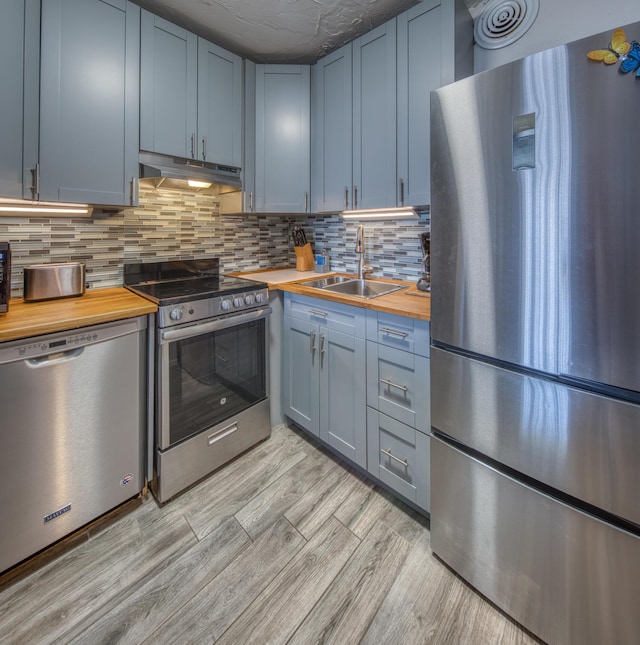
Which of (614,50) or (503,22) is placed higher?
(503,22)

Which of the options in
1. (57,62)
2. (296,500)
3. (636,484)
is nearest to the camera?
(636,484)

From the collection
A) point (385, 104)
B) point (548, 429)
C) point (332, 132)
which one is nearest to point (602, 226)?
point (548, 429)

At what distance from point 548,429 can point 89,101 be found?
225 centimetres

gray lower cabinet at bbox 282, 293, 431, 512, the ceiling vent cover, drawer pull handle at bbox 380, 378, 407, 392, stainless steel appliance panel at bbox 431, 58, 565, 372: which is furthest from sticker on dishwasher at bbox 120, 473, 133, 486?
the ceiling vent cover

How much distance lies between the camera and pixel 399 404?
159cm

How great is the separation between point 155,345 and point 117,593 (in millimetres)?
949

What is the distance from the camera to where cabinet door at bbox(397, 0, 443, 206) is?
1.67m

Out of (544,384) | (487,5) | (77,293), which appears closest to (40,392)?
(77,293)

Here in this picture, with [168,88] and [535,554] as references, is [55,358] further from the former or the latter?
[535,554]

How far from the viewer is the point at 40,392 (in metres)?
1.29

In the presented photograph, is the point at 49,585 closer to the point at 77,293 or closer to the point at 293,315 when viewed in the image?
the point at 77,293

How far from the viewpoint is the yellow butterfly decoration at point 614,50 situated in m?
Answer: 0.79

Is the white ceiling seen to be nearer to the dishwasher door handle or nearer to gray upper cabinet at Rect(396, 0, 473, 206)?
gray upper cabinet at Rect(396, 0, 473, 206)

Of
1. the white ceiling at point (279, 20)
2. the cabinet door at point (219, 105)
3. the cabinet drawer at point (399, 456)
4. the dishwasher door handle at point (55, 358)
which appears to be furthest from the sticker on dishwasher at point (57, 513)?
the white ceiling at point (279, 20)
